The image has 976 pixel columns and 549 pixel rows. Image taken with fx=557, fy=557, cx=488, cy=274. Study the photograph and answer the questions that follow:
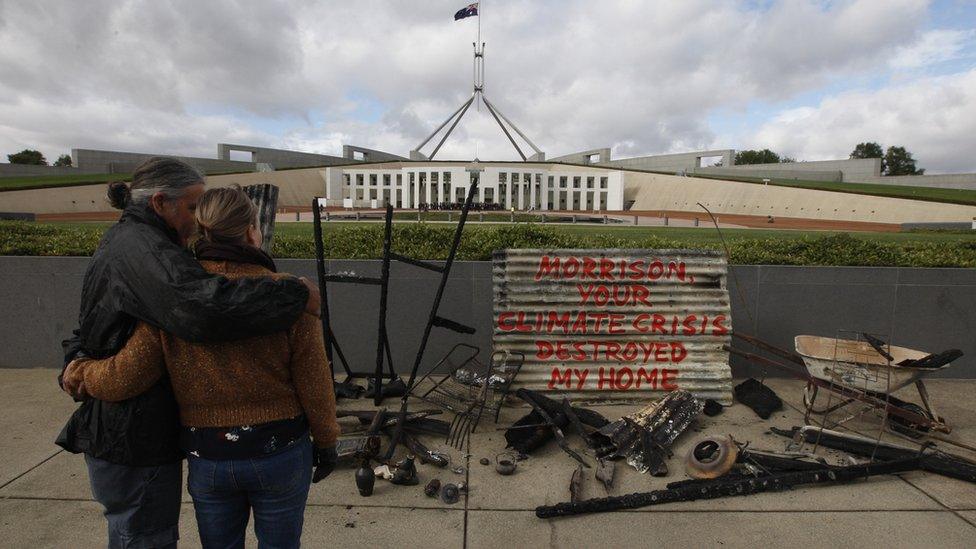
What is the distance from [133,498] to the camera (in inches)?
77.7

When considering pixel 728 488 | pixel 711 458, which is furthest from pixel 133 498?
pixel 711 458

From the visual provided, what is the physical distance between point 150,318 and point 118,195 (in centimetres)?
80

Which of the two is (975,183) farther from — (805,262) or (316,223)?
(316,223)

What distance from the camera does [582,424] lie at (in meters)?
4.80

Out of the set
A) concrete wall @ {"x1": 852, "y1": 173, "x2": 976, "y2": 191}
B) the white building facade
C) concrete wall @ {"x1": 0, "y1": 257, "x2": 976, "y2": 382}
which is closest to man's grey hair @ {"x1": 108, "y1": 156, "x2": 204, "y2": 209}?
concrete wall @ {"x1": 0, "y1": 257, "x2": 976, "y2": 382}

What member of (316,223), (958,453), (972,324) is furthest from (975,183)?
(316,223)

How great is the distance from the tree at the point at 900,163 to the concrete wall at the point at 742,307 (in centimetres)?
8902

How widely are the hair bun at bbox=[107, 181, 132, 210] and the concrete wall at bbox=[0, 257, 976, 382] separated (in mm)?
4201

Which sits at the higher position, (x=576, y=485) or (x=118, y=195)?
(x=118, y=195)

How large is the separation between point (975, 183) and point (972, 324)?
181ft

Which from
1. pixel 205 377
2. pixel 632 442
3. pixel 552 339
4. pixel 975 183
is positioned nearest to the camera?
pixel 205 377

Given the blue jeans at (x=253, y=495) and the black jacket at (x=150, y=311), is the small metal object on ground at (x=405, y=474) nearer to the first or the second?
the blue jeans at (x=253, y=495)

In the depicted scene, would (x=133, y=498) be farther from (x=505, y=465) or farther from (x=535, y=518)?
(x=505, y=465)

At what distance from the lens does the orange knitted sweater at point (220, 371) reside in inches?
73.5
